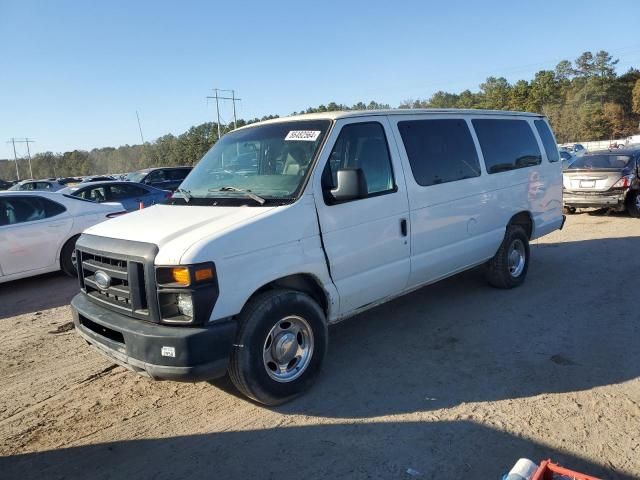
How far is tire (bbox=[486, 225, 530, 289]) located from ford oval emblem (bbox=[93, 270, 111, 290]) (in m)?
4.47

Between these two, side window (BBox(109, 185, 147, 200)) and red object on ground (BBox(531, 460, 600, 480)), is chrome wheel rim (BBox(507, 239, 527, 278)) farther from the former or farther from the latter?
side window (BBox(109, 185, 147, 200))

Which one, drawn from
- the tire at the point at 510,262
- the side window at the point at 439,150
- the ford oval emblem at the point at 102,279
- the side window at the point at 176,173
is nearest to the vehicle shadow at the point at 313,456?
the ford oval emblem at the point at 102,279

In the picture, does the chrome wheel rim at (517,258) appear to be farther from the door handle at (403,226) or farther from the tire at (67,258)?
the tire at (67,258)

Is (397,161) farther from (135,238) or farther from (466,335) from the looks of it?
(135,238)

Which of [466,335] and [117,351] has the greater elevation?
[117,351]

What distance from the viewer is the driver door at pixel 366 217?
381 cm

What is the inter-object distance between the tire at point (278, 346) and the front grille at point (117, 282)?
712mm

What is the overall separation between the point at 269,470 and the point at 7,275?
20.2ft

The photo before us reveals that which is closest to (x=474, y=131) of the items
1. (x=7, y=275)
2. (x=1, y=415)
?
(x=1, y=415)

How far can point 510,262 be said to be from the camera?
20.1 ft

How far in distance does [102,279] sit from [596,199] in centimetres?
1144

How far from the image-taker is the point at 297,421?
340 cm

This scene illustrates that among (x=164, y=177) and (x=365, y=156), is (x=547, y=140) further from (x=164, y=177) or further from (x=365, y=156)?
(x=164, y=177)

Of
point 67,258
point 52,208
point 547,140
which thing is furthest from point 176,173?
point 547,140
